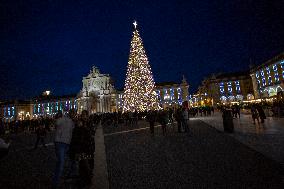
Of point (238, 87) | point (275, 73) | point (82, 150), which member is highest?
point (275, 73)

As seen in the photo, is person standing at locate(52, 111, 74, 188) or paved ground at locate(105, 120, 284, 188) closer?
paved ground at locate(105, 120, 284, 188)

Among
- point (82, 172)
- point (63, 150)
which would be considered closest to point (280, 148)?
point (82, 172)

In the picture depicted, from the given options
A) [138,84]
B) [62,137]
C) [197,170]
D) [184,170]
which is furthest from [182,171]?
[138,84]

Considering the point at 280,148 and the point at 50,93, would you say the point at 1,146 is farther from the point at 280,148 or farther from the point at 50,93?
the point at 50,93

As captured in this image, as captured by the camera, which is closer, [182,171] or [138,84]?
[182,171]

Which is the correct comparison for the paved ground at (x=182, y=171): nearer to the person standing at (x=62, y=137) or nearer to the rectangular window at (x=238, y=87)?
the person standing at (x=62, y=137)

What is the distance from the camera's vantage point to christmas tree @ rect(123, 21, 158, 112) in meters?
32.5

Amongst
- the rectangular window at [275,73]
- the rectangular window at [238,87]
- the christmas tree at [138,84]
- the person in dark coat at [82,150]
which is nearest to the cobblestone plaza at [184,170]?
the person in dark coat at [82,150]

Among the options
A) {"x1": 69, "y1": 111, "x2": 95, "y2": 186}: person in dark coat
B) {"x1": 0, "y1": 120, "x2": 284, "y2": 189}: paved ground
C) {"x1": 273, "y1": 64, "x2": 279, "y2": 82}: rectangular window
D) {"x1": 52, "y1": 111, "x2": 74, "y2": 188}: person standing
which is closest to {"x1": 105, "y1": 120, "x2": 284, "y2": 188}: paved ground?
{"x1": 0, "y1": 120, "x2": 284, "y2": 189}: paved ground

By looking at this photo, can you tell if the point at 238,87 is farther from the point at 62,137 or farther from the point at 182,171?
the point at 62,137

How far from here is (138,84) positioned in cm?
3266

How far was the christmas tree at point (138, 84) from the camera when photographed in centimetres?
3253

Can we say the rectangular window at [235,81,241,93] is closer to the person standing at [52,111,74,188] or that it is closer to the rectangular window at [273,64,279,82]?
the rectangular window at [273,64,279,82]

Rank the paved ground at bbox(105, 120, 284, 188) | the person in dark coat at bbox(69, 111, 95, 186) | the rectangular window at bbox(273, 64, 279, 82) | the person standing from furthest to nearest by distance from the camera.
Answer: the rectangular window at bbox(273, 64, 279, 82) < the person standing < the person in dark coat at bbox(69, 111, 95, 186) < the paved ground at bbox(105, 120, 284, 188)
